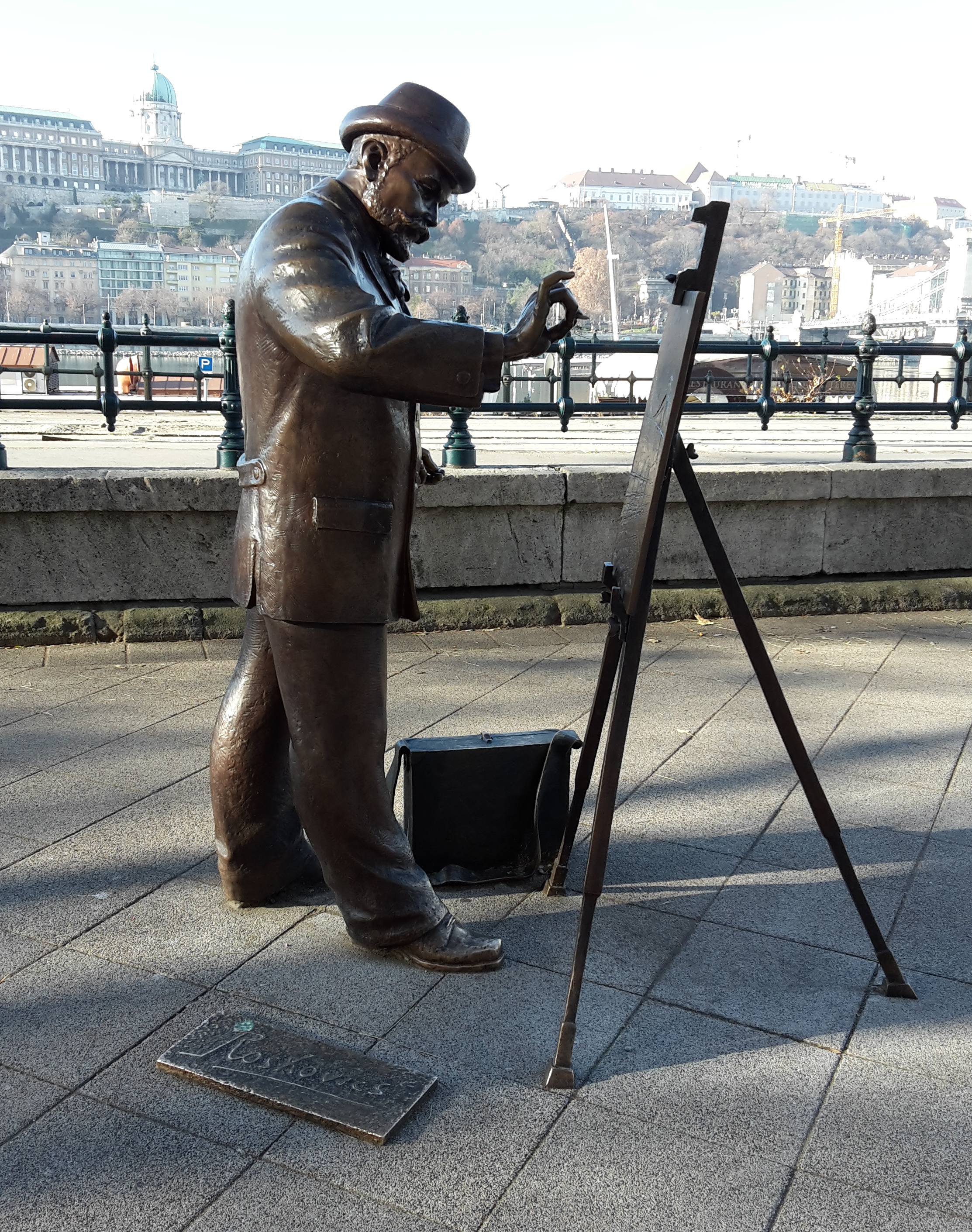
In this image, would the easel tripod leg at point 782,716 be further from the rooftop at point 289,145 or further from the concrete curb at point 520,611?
the rooftop at point 289,145

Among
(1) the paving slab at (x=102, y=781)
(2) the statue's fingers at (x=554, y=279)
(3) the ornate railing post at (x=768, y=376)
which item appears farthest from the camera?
(3) the ornate railing post at (x=768, y=376)

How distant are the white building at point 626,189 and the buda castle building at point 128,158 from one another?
37.9 meters

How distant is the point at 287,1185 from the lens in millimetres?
2213

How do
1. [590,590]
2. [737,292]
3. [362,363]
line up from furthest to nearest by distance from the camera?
[737,292] → [590,590] → [362,363]

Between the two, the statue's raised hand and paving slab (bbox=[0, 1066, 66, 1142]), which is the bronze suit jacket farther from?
paving slab (bbox=[0, 1066, 66, 1142])

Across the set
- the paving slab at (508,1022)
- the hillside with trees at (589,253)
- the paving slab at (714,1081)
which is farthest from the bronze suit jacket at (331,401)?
the hillside with trees at (589,253)

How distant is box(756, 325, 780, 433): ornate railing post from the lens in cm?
756

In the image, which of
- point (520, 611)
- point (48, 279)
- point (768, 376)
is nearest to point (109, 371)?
point (520, 611)

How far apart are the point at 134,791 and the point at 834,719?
A: 309 centimetres

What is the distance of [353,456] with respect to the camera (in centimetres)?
280

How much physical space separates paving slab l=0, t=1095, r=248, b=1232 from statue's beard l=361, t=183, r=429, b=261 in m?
2.19

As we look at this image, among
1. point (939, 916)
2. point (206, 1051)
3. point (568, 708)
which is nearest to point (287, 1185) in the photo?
point (206, 1051)

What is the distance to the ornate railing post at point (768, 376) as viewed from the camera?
7.56 metres

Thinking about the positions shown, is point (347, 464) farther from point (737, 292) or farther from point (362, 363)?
point (737, 292)
